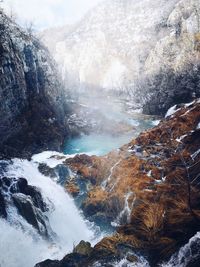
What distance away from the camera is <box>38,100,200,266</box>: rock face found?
26.4 meters

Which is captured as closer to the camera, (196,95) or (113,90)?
(196,95)

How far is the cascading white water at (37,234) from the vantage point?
93.8 ft

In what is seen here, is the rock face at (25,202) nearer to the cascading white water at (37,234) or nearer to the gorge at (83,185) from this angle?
the gorge at (83,185)

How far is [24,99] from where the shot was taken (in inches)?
2247

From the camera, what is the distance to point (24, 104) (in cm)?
5712

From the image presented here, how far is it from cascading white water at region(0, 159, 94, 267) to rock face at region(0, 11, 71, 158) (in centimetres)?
820

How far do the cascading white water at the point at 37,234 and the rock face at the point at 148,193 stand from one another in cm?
227

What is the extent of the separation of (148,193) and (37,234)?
10620 millimetres

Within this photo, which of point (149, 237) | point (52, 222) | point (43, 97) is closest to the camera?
point (149, 237)

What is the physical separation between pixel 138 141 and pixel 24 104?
2025 cm

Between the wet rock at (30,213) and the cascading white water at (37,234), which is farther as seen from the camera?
the wet rock at (30,213)

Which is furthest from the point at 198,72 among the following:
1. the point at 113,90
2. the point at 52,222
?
the point at 113,90

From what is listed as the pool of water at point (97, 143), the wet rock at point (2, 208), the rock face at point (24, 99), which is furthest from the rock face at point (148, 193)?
the pool of water at point (97, 143)

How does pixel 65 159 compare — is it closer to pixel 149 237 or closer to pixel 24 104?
pixel 24 104
